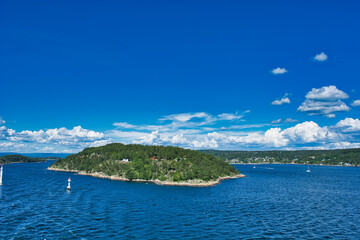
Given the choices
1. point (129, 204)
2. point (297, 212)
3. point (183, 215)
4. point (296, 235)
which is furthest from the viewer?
point (129, 204)

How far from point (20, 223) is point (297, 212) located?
81.2 meters

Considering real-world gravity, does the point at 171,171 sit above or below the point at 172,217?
above

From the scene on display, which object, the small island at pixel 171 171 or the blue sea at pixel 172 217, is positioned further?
the small island at pixel 171 171

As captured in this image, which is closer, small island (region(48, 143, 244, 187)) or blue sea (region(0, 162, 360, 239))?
blue sea (region(0, 162, 360, 239))

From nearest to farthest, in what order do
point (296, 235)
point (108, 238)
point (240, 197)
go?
1. point (108, 238)
2. point (296, 235)
3. point (240, 197)

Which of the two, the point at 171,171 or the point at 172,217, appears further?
the point at 171,171

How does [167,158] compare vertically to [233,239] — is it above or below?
above

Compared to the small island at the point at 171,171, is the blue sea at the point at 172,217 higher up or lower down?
lower down

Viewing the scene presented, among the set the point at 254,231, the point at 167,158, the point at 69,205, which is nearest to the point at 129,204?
the point at 69,205

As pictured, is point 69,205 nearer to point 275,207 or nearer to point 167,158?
point 275,207

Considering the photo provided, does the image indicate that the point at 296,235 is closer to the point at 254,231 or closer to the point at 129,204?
the point at 254,231

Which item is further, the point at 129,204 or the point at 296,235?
the point at 129,204

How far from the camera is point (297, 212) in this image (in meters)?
78.0

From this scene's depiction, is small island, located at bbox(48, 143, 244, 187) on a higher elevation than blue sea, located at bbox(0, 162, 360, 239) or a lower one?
higher
